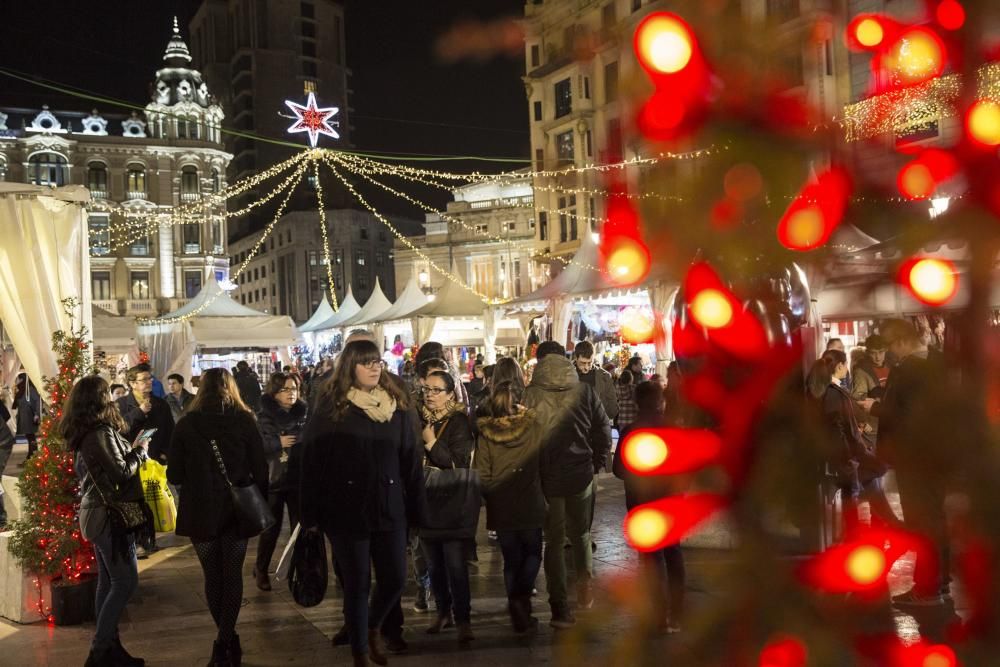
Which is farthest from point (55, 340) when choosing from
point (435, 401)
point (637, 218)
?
point (637, 218)

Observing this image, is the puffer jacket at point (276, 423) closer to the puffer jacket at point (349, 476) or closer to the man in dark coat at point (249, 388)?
the puffer jacket at point (349, 476)

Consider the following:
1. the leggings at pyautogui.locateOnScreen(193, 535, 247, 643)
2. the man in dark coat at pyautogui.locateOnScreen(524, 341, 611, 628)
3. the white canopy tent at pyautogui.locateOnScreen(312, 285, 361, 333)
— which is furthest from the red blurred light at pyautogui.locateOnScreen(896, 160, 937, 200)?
the white canopy tent at pyautogui.locateOnScreen(312, 285, 361, 333)

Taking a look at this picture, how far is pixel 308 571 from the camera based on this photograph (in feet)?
17.5

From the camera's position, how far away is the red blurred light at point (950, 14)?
3.68ft

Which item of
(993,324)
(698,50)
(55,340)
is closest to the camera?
(993,324)

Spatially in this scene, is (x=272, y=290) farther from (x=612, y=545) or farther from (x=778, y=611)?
(x=778, y=611)

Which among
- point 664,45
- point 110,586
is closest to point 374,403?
point 110,586

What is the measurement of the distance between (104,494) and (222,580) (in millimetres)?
911

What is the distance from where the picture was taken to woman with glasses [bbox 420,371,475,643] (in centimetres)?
550

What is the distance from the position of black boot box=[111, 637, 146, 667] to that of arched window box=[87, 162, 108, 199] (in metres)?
56.8

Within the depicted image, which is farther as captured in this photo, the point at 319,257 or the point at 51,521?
the point at 319,257

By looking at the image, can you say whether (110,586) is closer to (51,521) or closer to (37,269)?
(51,521)

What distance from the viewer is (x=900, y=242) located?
3.73ft

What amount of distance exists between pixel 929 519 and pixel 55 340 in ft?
23.0
